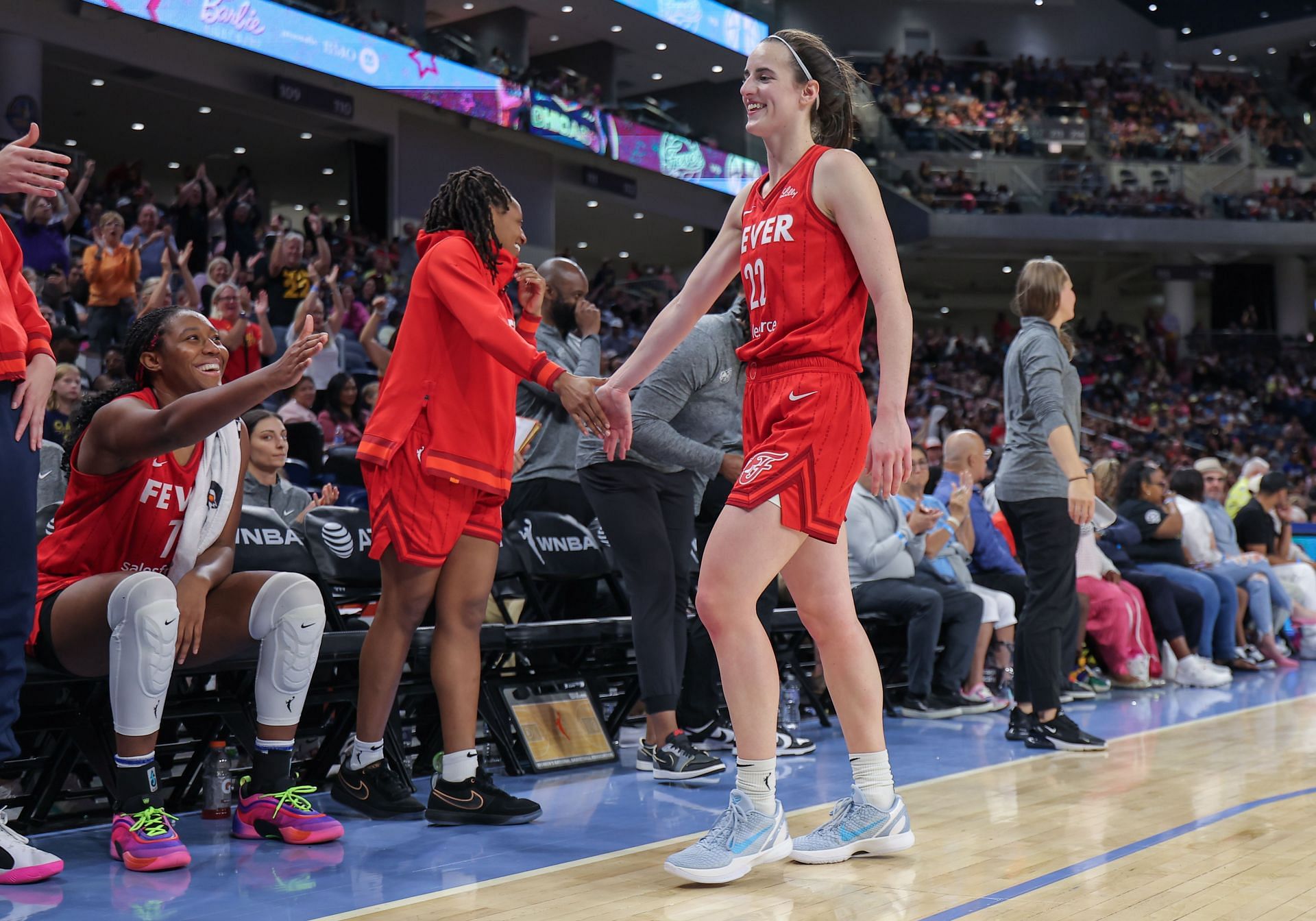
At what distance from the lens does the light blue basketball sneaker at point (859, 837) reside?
2.90m

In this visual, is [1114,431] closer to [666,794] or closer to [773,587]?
[773,587]

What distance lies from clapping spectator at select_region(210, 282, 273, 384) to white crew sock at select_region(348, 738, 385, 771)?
3.96 meters

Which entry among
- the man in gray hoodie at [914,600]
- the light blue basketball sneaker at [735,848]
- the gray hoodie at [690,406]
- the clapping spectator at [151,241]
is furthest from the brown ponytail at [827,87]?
the clapping spectator at [151,241]

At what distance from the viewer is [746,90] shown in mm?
2965

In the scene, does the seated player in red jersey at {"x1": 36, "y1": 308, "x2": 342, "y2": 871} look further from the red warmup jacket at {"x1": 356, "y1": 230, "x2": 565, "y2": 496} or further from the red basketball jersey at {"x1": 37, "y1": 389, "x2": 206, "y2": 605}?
the red warmup jacket at {"x1": 356, "y1": 230, "x2": 565, "y2": 496}

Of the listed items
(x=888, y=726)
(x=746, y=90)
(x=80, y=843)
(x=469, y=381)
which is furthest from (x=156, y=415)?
(x=888, y=726)

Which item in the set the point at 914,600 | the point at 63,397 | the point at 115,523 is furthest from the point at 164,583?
the point at 914,600

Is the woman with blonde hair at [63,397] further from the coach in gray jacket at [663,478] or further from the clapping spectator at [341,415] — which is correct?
the coach in gray jacket at [663,478]

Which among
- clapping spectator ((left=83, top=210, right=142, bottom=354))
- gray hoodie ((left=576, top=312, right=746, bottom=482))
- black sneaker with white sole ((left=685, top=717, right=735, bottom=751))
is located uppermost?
clapping spectator ((left=83, top=210, right=142, bottom=354))

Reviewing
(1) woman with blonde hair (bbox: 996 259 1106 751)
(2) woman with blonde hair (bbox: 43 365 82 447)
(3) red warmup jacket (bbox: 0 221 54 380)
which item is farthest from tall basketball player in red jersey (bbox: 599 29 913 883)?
(2) woman with blonde hair (bbox: 43 365 82 447)

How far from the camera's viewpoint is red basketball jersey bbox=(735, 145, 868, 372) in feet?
9.36

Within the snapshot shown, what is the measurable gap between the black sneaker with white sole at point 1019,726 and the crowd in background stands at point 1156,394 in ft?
39.9

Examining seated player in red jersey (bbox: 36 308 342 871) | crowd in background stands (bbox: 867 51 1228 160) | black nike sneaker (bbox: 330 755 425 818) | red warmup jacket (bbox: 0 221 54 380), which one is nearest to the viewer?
red warmup jacket (bbox: 0 221 54 380)

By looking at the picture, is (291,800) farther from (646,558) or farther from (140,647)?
(646,558)
